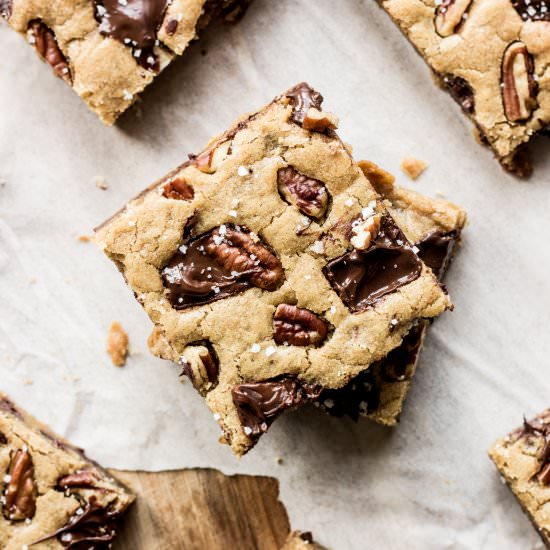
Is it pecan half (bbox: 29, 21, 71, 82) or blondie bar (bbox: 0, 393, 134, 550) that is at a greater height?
pecan half (bbox: 29, 21, 71, 82)

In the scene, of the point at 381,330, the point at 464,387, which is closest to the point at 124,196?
the point at 381,330

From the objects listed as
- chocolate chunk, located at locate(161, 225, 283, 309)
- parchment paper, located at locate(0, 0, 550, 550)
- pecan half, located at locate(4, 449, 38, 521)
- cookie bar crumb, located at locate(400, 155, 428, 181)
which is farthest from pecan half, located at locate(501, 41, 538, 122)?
pecan half, located at locate(4, 449, 38, 521)

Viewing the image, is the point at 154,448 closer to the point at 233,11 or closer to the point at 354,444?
the point at 354,444

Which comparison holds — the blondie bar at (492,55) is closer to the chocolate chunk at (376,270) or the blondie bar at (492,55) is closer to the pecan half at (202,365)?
the chocolate chunk at (376,270)

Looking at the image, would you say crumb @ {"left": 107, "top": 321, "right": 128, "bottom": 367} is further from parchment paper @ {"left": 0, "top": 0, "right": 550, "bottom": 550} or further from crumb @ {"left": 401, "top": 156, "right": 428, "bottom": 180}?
crumb @ {"left": 401, "top": 156, "right": 428, "bottom": 180}

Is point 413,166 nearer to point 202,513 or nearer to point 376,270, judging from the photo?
point 376,270

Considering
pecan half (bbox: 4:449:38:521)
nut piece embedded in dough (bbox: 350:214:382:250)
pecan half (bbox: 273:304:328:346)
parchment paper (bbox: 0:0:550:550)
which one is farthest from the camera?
parchment paper (bbox: 0:0:550:550)
